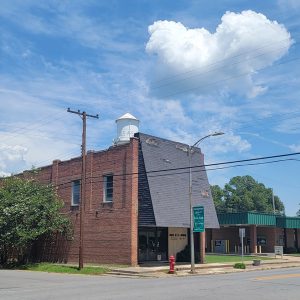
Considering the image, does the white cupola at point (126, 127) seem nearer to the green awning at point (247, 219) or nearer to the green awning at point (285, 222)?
the green awning at point (247, 219)

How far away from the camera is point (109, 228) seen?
33.5 metres

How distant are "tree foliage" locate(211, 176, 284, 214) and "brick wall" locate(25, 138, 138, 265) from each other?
77096mm

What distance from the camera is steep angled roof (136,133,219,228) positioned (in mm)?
32781

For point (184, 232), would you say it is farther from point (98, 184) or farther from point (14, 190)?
point (14, 190)

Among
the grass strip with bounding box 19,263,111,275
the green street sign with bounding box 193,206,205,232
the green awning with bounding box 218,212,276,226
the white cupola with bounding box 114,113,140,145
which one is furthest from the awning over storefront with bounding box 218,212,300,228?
the grass strip with bounding box 19,263,111,275

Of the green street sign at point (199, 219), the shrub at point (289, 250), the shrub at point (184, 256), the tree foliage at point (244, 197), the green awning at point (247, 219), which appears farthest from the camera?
the tree foliage at point (244, 197)

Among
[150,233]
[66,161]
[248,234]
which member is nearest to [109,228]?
[150,233]

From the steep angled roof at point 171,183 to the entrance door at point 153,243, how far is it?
8.44 ft

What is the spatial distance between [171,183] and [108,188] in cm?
455

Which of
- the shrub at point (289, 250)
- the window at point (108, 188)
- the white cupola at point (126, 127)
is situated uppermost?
the white cupola at point (126, 127)

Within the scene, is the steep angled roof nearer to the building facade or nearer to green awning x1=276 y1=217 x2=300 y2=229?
the building facade

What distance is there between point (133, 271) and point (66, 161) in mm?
14081

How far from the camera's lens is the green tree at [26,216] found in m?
34.8

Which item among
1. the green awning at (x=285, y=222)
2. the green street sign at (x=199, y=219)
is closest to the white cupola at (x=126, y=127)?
the green street sign at (x=199, y=219)
